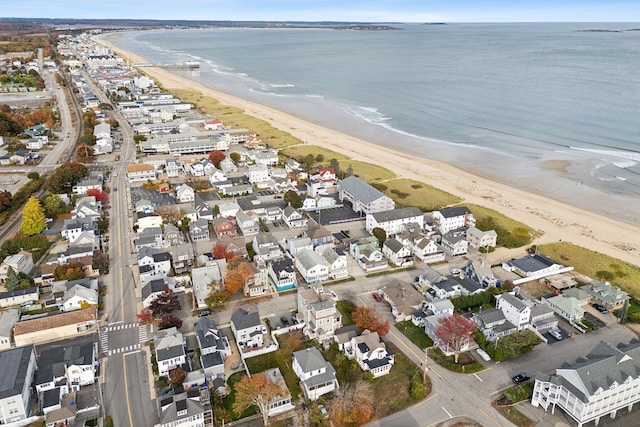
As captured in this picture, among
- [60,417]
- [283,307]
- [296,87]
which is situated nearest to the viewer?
[60,417]

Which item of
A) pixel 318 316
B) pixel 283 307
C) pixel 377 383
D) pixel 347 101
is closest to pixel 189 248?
pixel 283 307

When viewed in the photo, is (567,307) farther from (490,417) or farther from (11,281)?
(11,281)

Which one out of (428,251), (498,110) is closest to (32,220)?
(428,251)

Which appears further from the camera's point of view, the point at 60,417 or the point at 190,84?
the point at 190,84

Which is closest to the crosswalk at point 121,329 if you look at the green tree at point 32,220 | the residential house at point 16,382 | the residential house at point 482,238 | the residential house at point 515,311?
the residential house at point 16,382

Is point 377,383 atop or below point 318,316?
below

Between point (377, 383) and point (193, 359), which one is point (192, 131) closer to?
point (193, 359)

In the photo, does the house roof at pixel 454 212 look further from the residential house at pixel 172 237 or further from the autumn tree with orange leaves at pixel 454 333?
the residential house at pixel 172 237
